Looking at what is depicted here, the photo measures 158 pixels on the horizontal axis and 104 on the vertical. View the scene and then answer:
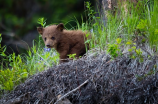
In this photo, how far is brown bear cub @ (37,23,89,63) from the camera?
463cm

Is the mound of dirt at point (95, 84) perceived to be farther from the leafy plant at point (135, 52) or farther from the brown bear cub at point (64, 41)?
the brown bear cub at point (64, 41)

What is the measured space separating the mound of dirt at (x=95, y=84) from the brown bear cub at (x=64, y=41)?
24.3 inches

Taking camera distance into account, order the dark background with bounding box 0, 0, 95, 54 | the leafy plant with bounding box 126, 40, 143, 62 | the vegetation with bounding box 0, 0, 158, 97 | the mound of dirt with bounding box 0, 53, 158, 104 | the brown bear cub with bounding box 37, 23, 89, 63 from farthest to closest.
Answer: the dark background with bounding box 0, 0, 95, 54 → the brown bear cub with bounding box 37, 23, 89, 63 → the vegetation with bounding box 0, 0, 158, 97 → the leafy plant with bounding box 126, 40, 143, 62 → the mound of dirt with bounding box 0, 53, 158, 104

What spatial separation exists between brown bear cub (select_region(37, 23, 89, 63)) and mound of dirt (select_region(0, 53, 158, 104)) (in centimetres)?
62

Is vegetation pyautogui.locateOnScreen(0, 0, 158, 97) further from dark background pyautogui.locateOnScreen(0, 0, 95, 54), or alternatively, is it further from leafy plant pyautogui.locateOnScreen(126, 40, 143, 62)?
dark background pyautogui.locateOnScreen(0, 0, 95, 54)

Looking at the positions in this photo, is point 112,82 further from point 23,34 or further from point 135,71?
point 23,34

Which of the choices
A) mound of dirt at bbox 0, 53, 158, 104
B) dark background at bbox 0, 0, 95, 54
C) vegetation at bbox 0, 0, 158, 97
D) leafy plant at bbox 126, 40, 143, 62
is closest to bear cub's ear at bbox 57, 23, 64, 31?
vegetation at bbox 0, 0, 158, 97

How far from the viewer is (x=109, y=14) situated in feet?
14.3

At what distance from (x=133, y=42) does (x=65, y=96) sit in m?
1.12

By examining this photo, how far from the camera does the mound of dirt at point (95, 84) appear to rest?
3.23 meters

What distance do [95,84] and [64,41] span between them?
4.73ft

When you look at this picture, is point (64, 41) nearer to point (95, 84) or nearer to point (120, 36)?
point (120, 36)

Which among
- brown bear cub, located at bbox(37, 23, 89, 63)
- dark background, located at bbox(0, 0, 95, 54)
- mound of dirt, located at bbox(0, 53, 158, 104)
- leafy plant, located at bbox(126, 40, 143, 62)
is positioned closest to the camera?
mound of dirt, located at bbox(0, 53, 158, 104)

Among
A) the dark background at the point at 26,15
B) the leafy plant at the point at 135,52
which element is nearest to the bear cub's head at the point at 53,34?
the leafy plant at the point at 135,52
